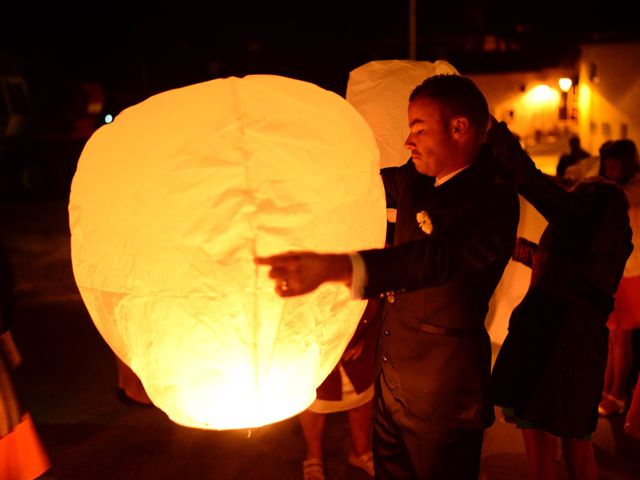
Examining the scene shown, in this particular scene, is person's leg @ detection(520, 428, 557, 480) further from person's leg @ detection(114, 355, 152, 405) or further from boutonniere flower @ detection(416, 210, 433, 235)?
person's leg @ detection(114, 355, 152, 405)

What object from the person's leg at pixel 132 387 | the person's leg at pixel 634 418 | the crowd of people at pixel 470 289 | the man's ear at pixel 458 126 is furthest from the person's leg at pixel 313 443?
the man's ear at pixel 458 126

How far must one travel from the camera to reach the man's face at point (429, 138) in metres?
1.88

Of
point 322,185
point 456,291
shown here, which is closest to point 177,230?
point 322,185

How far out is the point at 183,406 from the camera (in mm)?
1458

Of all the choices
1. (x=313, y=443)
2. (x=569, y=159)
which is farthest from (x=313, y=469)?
(x=569, y=159)

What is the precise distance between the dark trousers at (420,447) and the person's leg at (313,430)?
3.66 ft

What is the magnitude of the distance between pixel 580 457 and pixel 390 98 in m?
2.00

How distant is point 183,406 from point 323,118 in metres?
0.82

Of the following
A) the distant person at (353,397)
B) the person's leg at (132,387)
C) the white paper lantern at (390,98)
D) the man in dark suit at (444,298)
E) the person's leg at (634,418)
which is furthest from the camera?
the person's leg at (132,387)

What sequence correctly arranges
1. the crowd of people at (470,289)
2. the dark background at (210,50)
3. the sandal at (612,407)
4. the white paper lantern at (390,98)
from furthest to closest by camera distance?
the dark background at (210,50), the sandal at (612,407), the white paper lantern at (390,98), the crowd of people at (470,289)

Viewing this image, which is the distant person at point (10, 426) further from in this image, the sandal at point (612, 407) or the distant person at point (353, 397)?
the sandal at point (612, 407)

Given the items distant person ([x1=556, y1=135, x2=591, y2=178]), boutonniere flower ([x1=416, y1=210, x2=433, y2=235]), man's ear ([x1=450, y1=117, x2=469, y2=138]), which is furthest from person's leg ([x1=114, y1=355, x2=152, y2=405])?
distant person ([x1=556, y1=135, x2=591, y2=178])

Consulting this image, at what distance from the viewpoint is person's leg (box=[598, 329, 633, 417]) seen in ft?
13.1

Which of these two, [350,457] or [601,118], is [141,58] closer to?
[601,118]
